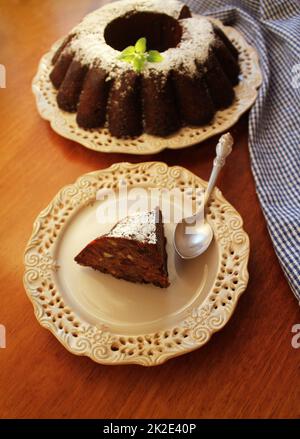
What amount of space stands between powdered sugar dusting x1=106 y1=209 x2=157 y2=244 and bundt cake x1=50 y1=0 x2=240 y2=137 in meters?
0.31

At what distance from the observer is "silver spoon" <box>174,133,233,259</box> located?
100 cm

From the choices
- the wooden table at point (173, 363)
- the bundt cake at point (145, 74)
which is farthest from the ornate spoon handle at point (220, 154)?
the bundt cake at point (145, 74)

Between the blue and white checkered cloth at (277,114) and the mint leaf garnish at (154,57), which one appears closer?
the blue and white checkered cloth at (277,114)

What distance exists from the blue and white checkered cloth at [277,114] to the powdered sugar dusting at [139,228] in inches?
10.7

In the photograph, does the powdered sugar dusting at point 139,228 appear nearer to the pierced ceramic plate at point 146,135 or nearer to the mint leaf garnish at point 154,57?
the pierced ceramic plate at point 146,135

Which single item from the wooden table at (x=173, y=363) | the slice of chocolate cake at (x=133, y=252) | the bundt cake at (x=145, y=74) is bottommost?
the wooden table at (x=173, y=363)

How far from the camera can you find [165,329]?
894mm

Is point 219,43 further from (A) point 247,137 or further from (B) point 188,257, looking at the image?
(B) point 188,257

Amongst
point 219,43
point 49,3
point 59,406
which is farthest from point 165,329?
point 49,3

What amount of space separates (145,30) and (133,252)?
70cm

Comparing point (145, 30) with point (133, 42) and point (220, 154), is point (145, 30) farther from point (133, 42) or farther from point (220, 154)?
point (220, 154)

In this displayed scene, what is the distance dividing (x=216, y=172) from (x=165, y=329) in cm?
36

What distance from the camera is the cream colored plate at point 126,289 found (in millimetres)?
873

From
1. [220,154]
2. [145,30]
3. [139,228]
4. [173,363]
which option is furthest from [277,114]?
[173,363]
